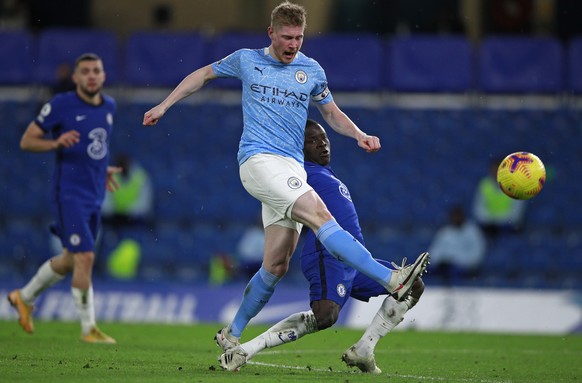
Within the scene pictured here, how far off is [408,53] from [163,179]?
4543 millimetres

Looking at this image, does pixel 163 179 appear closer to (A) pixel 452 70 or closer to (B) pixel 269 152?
(A) pixel 452 70

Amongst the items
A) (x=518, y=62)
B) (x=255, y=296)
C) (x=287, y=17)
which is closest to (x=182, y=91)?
(x=287, y=17)

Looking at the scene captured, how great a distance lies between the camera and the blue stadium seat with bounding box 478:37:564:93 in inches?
722

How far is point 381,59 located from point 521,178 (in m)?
10.2

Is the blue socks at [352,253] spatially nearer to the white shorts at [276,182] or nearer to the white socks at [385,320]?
the white shorts at [276,182]

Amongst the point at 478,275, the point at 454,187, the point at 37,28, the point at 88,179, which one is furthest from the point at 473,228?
the point at 37,28

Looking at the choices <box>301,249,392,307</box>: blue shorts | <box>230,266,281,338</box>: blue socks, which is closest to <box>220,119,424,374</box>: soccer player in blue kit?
<box>301,249,392,307</box>: blue shorts

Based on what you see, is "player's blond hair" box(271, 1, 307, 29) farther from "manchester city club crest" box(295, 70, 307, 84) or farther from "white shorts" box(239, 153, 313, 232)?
"white shorts" box(239, 153, 313, 232)

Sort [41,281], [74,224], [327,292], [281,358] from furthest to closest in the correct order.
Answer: [41,281] < [74,224] < [281,358] < [327,292]

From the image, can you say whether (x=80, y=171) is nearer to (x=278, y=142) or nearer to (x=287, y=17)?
(x=278, y=142)

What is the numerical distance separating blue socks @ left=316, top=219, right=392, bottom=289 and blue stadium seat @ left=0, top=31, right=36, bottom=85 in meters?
12.5

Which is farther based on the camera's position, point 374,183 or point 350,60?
point 350,60

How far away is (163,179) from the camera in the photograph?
1761cm

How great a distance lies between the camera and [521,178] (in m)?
8.48
